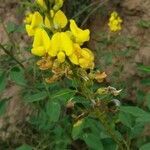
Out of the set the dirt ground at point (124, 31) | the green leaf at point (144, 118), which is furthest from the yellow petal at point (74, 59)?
the dirt ground at point (124, 31)

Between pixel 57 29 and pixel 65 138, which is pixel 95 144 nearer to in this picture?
pixel 57 29

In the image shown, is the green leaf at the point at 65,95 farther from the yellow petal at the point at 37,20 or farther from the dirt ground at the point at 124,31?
the dirt ground at the point at 124,31

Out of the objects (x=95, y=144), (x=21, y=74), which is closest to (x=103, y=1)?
(x=21, y=74)

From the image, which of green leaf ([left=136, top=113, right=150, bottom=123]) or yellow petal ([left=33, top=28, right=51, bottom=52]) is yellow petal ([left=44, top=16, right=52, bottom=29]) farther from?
green leaf ([left=136, top=113, right=150, bottom=123])

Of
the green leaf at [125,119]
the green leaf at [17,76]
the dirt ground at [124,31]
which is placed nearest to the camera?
the green leaf at [125,119]

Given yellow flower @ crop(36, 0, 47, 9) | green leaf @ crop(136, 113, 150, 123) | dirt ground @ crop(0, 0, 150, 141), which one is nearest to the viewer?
yellow flower @ crop(36, 0, 47, 9)

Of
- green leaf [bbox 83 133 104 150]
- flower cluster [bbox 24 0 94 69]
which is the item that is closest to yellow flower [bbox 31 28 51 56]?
flower cluster [bbox 24 0 94 69]

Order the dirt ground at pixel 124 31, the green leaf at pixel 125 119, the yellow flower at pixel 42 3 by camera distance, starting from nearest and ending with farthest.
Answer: the yellow flower at pixel 42 3 < the green leaf at pixel 125 119 < the dirt ground at pixel 124 31

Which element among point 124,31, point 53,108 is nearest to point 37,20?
point 53,108
